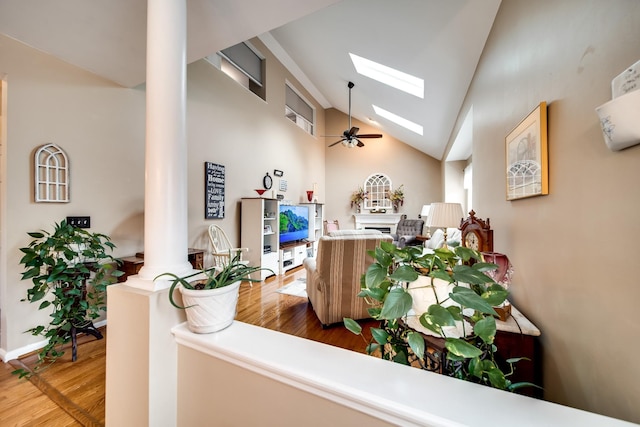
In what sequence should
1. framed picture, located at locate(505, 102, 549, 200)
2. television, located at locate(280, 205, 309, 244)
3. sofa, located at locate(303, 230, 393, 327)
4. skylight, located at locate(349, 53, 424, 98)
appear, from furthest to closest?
television, located at locate(280, 205, 309, 244) < skylight, located at locate(349, 53, 424, 98) < sofa, located at locate(303, 230, 393, 327) < framed picture, located at locate(505, 102, 549, 200)

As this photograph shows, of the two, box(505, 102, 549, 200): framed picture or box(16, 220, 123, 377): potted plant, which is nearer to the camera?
box(505, 102, 549, 200): framed picture

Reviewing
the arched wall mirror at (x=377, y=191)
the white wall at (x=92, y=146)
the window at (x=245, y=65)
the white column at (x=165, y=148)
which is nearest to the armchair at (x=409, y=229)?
the arched wall mirror at (x=377, y=191)

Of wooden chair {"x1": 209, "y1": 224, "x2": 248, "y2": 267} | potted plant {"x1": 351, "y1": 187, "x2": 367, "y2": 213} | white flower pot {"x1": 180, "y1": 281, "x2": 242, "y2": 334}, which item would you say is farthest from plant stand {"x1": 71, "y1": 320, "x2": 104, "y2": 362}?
potted plant {"x1": 351, "y1": 187, "x2": 367, "y2": 213}

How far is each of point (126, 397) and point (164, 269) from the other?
1.90 ft

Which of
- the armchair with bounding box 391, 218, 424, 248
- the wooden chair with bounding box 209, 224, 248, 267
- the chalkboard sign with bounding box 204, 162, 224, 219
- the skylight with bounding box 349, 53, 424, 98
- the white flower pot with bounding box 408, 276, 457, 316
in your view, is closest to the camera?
the white flower pot with bounding box 408, 276, 457, 316

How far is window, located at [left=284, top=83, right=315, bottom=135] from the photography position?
6061mm

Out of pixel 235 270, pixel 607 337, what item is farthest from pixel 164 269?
pixel 607 337

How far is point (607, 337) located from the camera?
777 mm

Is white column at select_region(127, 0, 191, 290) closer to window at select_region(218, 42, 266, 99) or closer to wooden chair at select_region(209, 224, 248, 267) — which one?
wooden chair at select_region(209, 224, 248, 267)

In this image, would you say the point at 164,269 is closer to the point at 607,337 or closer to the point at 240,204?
the point at 607,337

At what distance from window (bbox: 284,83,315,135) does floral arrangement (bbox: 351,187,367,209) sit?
229 cm

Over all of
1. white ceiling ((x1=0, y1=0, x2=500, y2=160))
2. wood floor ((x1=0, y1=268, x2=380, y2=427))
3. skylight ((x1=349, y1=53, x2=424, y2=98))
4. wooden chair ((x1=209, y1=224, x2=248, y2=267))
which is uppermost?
skylight ((x1=349, y1=53, x2=424, y2=98))

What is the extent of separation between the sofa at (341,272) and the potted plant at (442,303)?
5.06 feet

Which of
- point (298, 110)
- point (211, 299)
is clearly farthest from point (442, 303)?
point (298, 110)
